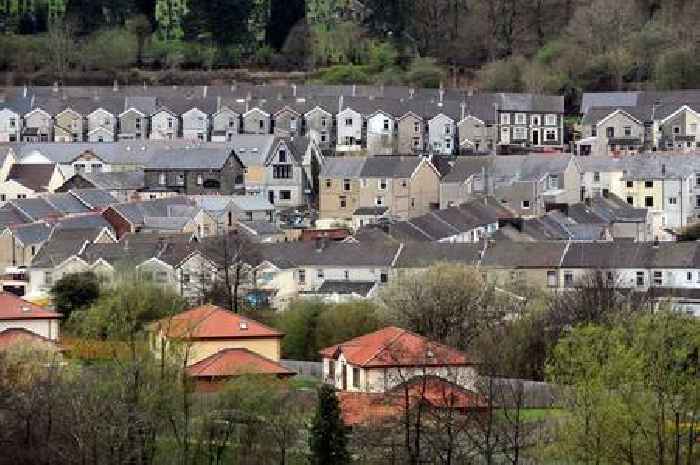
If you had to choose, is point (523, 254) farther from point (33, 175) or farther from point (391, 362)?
point (33, 175)

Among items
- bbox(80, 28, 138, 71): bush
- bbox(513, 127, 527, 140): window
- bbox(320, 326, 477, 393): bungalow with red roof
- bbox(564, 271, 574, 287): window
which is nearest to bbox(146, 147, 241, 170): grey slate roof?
bbox(513, 127, 527, 140): window

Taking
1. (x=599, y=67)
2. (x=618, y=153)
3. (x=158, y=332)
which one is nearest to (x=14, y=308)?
(x=158, y=332)

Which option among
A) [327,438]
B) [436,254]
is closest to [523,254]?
[436,254]

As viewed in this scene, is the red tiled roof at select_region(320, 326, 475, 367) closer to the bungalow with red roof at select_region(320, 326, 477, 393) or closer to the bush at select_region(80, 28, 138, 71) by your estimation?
the bungalow with red roof at select_region(320, 326, 477, 393)

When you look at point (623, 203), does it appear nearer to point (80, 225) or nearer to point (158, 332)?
point (80, 225)

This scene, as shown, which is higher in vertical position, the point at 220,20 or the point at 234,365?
the point at 220,20

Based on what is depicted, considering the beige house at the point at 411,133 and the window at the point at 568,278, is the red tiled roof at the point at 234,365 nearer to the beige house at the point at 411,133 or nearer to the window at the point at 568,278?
the window at the point at 568,278

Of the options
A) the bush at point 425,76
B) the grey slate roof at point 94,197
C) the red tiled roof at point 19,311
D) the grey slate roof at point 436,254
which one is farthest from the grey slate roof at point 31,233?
the bush at point 425,76

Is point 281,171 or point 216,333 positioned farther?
point 281,171
